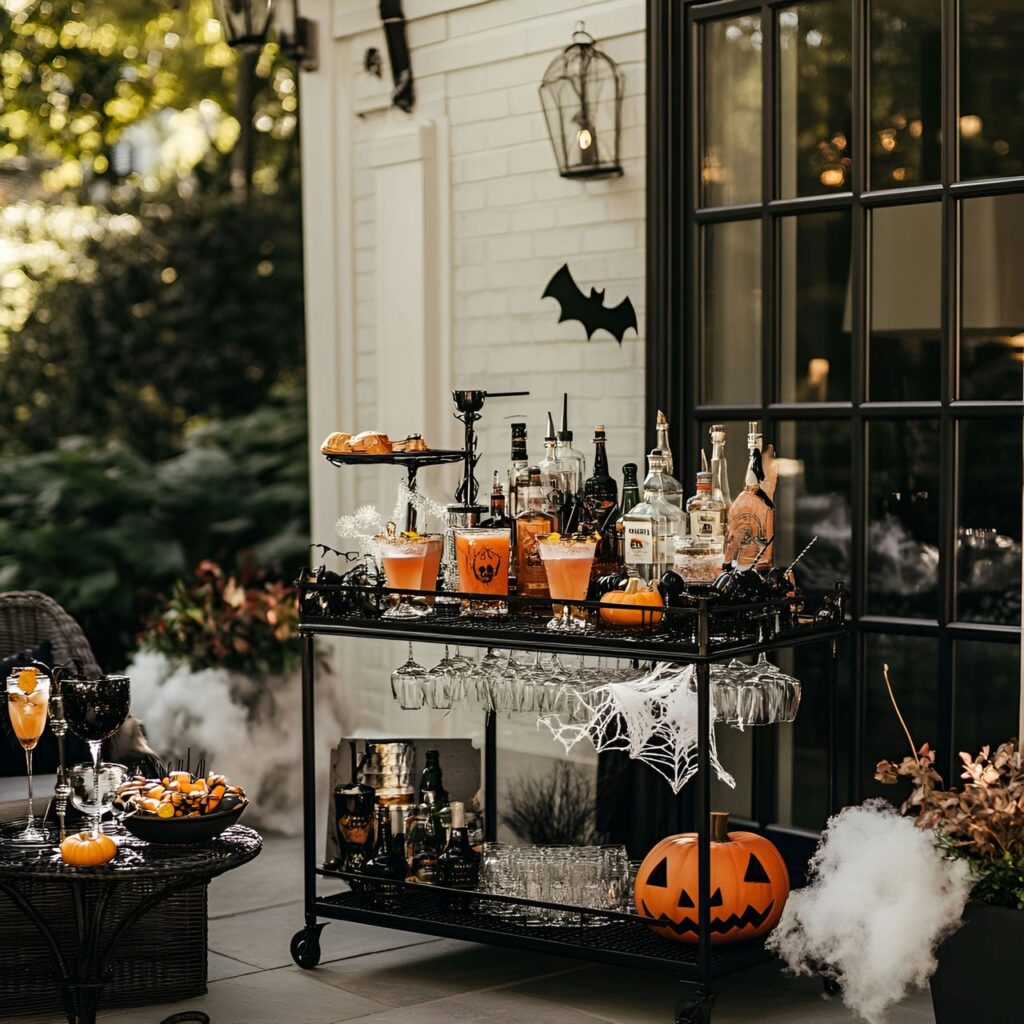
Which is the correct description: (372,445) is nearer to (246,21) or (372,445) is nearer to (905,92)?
Answer: (905,92)

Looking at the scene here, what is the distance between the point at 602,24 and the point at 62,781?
2669 millimetres

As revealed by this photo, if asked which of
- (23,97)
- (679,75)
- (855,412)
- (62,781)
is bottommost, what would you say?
(62,781)

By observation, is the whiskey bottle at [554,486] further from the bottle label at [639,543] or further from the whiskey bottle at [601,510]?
the bottle label at [639,543]

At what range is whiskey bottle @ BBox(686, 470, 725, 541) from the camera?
375 cm

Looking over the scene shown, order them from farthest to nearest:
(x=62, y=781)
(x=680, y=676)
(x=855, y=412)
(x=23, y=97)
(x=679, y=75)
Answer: (x=23, y=97) → (x=679, y=75) → (x=855, y=412) → (x=680, y=676) → (x=62, y=781)

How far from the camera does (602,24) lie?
15.6 feet

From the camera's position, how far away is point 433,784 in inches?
166

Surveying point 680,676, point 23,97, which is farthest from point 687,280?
point 23,97

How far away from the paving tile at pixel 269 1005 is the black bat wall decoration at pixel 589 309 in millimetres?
2032

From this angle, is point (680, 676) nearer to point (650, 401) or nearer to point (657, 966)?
point (657, 966)

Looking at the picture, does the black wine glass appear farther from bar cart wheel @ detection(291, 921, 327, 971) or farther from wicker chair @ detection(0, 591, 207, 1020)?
bar cart wheel @ detection(291, 921, 327, 971)

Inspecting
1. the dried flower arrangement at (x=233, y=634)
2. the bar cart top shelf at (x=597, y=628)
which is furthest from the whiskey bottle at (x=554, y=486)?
the dried flower arrangement at (x=233, y=634)

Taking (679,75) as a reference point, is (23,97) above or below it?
above

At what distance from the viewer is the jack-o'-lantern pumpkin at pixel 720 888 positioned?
12.0ft
